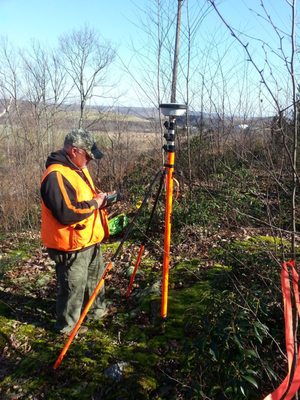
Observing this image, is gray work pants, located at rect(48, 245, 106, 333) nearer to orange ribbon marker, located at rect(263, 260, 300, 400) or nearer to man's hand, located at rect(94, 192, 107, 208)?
man's hand, located at rect(94, 192, 107, 208)

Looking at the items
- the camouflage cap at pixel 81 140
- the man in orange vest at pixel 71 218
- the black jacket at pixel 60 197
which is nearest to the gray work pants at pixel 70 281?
the man in orange vest at pixel 71 218

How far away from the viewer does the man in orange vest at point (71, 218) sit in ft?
10.0

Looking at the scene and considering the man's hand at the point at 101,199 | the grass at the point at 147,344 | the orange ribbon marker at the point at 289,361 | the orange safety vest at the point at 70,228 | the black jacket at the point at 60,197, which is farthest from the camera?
the man's hand at the point at 101,199

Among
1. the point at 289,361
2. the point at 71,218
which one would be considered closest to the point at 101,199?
the point at 71,218

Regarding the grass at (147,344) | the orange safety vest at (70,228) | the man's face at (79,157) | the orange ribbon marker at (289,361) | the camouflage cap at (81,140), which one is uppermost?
the camouflage cap at (81,140)

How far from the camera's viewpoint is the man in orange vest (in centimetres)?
306

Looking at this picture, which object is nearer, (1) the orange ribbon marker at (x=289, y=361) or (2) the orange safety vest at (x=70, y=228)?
(1) the orange ribbon marker at (x=289, y=361)

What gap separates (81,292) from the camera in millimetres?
3457

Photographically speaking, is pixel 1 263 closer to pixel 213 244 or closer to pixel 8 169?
pixel 213 244

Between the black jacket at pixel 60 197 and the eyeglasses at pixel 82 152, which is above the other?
the eyeglasses at pixel 82 152

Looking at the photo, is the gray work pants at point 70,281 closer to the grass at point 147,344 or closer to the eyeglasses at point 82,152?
the grass at point 147,344

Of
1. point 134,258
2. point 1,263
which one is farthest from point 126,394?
point 1,263

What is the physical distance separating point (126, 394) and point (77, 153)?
6.56ft

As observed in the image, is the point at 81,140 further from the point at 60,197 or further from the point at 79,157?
the point at 60,197
